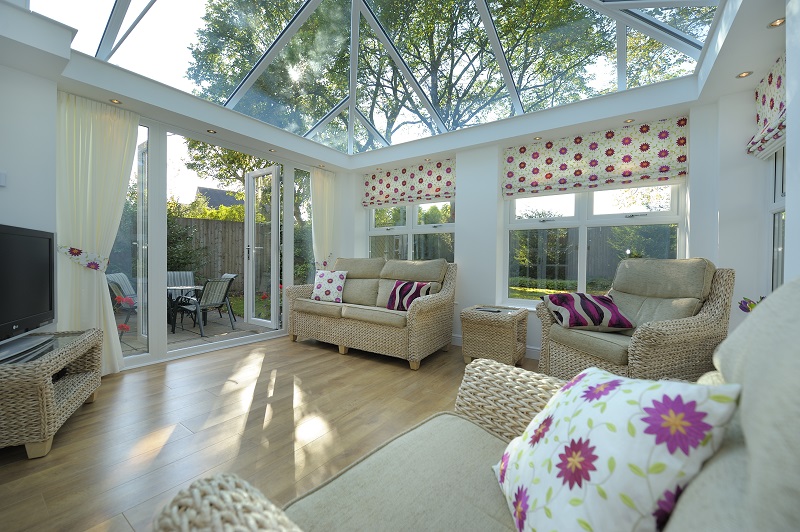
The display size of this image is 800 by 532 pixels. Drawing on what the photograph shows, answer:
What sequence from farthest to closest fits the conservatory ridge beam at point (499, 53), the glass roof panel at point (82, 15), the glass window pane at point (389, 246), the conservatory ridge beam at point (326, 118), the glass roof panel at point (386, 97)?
1. the glass window pane at point (389, 246)
2. the conservatory ridge beam at point (326, 118)
3. the glass roof panel at point (386, 97)
4. the conservatory ridge beam at point (499, 53)
5. the glass roof panel at point (82, 15)

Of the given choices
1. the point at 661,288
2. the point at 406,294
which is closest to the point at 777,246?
the point at 661,288

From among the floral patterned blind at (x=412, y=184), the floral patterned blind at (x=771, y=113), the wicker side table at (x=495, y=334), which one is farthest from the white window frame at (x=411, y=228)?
the floral patterned blind at (x=771, y=113)

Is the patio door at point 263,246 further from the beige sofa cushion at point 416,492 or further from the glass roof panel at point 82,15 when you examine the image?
the beige sofa cushion at point 416,492

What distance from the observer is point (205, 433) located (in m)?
1.94

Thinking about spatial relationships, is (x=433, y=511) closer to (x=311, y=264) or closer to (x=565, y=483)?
(x=565, y=483)

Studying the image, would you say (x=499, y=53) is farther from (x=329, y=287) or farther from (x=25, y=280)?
(x=25, y=280)

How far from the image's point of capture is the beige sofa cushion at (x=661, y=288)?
2.34 m

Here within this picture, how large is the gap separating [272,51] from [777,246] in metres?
4.41

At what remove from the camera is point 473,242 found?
3.97 m

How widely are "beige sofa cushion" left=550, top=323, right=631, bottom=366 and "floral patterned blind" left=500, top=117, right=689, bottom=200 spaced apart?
1.66 m

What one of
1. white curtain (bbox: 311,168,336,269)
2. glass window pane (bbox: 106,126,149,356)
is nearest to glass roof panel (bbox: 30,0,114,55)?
glass window pane (bbox: 106,126,149,356)

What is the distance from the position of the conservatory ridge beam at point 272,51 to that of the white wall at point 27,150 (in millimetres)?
1344

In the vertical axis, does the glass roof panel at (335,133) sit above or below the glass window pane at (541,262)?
above

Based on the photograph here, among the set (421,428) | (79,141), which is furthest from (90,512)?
(79,141)
